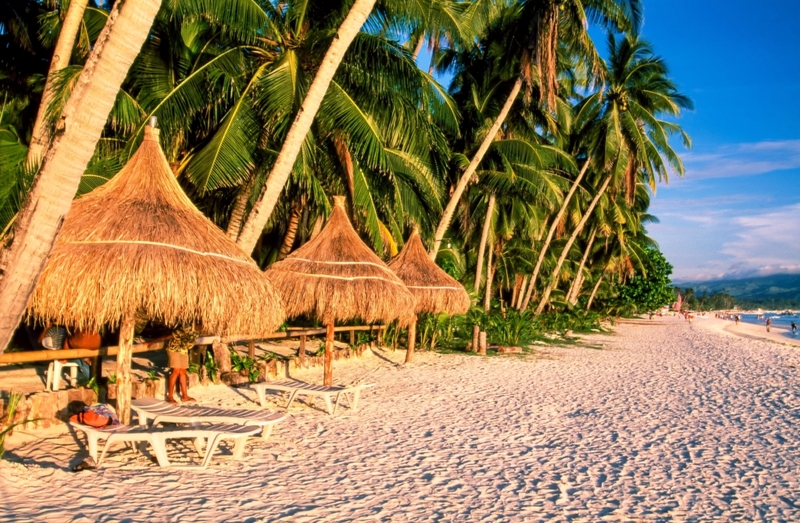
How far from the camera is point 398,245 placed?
15422mm

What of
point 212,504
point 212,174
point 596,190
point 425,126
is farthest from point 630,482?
point 596,190

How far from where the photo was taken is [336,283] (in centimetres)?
905

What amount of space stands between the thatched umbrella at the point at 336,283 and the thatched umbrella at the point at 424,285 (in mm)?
2766

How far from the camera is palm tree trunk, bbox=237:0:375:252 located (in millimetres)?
8352

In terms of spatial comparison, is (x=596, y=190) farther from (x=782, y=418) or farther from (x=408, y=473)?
(x=408, y=473)

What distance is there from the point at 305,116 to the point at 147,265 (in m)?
3.59

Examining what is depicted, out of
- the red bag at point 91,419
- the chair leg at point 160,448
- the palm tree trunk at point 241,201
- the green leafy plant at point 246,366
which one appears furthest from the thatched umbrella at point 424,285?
the red bag at point 91,419

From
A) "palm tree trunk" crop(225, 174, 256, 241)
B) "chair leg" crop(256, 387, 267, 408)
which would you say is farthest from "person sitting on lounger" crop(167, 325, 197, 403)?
"palm tree trunk" crop(225, 174, 256, 241)

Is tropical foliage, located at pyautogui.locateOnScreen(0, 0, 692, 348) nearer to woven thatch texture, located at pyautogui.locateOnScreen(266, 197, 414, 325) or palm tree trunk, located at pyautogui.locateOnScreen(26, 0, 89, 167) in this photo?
palm tree trunk, located at pyautogui.locateOnScreen(26, 0, 89, 167)

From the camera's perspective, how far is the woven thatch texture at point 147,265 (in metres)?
5.28

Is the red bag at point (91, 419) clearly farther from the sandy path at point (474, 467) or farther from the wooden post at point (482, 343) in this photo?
the wooden post at point (482, 343)

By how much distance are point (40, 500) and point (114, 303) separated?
5.43 ft

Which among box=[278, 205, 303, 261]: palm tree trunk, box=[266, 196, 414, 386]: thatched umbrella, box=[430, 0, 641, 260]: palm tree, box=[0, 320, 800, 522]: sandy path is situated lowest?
box=[0, 320, 800, 522]: sandy path

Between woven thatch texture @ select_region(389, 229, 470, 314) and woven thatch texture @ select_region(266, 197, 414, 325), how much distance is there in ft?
9.20
